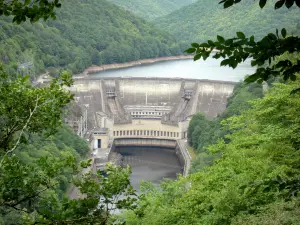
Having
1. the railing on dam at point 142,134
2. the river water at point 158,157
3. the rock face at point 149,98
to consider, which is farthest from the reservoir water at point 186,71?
the railing on dam at point 142,134

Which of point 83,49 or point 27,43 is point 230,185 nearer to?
point 27,43

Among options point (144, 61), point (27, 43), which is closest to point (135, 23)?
point (144, 61)

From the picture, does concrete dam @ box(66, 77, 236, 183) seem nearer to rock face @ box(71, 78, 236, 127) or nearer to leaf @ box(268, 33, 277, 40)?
rock face @ box(71, 78, 236, 127)

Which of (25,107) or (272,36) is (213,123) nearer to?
(25,107)

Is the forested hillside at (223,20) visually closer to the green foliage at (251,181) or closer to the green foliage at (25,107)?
the green foliage at (251,181)

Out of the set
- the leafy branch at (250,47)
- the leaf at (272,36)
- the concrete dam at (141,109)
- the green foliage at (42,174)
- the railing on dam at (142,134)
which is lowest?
the railing on dam at (142,134)

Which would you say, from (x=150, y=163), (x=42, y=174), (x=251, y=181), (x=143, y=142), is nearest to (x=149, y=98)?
(x=143, y=142)
